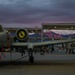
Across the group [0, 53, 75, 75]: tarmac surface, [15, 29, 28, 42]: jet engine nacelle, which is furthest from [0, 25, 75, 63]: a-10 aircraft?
[0, 53, 75, 75]: tarmac surface

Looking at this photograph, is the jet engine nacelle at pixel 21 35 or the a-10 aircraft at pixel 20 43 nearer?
the a-10 aircraft at pixel 20 43

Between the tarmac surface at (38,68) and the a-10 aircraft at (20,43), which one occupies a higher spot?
the a-10 aircraft at (20,43)

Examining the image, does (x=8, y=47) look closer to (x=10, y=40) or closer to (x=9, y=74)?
(x=10, y=40)

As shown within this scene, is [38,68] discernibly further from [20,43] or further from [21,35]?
[21,35]

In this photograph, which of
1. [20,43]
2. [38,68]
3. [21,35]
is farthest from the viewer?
[21,35]

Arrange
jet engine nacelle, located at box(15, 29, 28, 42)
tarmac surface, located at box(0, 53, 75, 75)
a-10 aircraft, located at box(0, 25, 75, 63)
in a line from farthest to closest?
jet engine nacelle, located at box(15, 29, 28, 42)
a-10 aircraft, located at box(0, 25, 75, 63)
tarmac surface, located at box(0, 53, 75, 75)

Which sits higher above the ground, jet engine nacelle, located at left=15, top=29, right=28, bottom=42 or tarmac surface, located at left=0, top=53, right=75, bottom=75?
jet engine nacelle, located at left=15, top=29, right=28, bottom=42

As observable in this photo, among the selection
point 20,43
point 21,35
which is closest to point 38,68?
point 20,43

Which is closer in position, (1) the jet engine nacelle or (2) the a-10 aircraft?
(2) the a-10 aircraft

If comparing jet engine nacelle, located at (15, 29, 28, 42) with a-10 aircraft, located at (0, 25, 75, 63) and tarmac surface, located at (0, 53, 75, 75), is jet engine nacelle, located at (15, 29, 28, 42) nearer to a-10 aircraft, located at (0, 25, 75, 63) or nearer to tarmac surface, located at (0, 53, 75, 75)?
a-10 aircraft, located at (0, 25, 75, 63)

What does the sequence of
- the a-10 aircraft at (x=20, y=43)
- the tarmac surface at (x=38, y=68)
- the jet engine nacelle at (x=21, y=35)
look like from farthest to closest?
the jet engine nacelle at (x=21, y=35) < the a-10 aircraft at (x=20, y=43) < the tarmac surface at (x=38, y=68)

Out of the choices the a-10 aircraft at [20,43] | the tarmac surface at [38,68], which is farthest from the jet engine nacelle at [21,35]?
the tarmac surface at [38,68]

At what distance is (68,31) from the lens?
63.5 metres

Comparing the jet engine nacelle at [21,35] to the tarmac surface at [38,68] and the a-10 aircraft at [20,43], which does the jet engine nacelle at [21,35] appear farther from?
the tarmac surface at [38,68]
